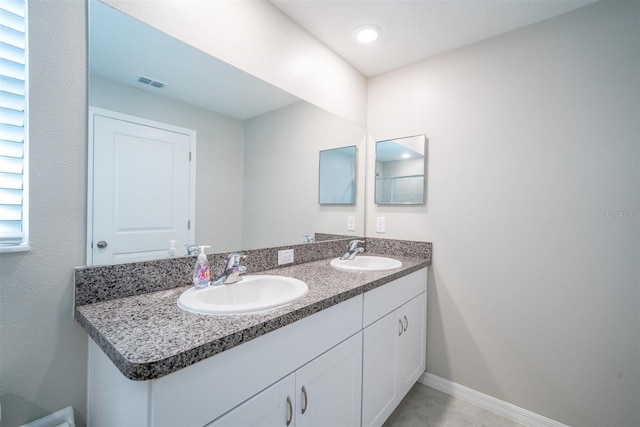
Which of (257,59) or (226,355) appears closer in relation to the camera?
(226,355)

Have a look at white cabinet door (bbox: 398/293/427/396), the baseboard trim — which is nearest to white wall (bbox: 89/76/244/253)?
white cabinet door (bbox: 398/293/427/396)

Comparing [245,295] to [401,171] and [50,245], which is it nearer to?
[50,245]

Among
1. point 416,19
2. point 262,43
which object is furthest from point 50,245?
point 416,19

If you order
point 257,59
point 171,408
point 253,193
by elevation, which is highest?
point 257,59

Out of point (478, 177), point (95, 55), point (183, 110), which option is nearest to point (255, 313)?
point (183, 110)

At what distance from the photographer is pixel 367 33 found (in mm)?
1711

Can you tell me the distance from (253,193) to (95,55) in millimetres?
815

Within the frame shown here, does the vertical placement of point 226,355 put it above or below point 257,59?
below

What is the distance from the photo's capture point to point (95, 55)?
3.19 ft

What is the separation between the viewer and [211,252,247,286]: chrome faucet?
3.96 feet

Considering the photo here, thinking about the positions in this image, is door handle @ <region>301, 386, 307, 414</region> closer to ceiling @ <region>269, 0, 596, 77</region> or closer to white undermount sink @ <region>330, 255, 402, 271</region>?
white undermount sink @ <region>330, 255, 402, 271</region>

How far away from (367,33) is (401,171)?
919 mm

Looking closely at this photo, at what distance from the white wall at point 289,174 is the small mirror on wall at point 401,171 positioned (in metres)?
0.26

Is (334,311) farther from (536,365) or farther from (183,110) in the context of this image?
(536,365)
